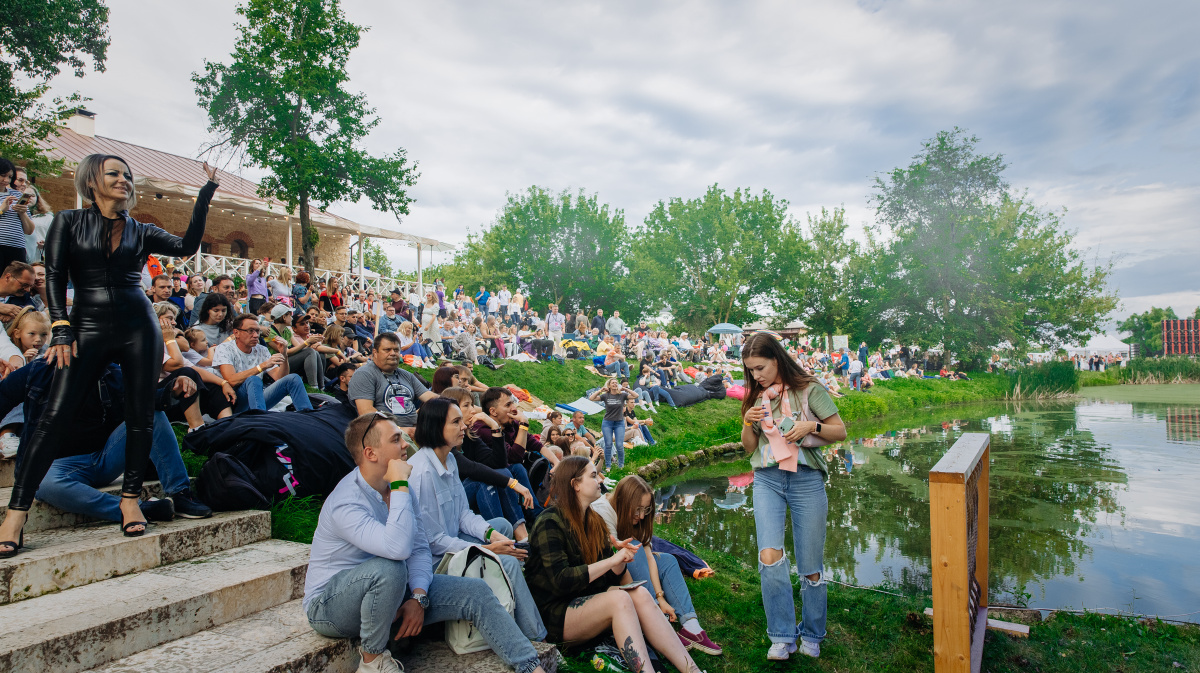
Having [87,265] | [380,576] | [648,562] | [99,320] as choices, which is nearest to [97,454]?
[99,320]

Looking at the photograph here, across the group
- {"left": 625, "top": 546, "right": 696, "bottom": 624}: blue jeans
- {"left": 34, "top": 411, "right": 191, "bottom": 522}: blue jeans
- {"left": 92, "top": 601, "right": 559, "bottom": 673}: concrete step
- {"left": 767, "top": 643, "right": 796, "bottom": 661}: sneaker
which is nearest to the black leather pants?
{"left": 34, "top": 411, "right": 191, "bottom": 522}: blue jeans

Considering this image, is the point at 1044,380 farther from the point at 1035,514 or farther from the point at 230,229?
the point at 230,229

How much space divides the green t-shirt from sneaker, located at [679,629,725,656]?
103 cm

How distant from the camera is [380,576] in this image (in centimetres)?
249

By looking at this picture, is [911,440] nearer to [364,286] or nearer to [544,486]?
[544,486]

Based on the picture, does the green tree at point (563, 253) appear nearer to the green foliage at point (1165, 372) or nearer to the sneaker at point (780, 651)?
the green foliage at point (1165, 372)

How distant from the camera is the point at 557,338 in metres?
17.9

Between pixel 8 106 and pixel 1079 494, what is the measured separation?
2046 cm

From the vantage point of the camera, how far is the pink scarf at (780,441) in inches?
136

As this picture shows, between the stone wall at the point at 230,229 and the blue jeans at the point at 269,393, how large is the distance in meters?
15.7

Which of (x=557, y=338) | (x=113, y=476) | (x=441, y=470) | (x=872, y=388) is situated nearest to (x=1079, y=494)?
(x=441, y=470)

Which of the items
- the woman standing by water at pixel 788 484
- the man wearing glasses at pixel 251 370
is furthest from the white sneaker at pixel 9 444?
the woman standing by water at pixel 788 484

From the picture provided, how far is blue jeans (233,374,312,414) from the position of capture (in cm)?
515

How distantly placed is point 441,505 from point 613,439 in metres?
7.53
